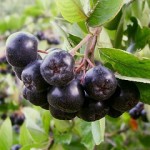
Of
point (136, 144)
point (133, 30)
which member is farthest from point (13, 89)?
point (133, 30)

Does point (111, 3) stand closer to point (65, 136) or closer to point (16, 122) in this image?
point (65, 136)

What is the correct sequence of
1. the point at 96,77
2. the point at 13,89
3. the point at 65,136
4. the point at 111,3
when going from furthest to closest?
the point at 13,89, the point at 65,136, the point at 111,3, the point at 96,77

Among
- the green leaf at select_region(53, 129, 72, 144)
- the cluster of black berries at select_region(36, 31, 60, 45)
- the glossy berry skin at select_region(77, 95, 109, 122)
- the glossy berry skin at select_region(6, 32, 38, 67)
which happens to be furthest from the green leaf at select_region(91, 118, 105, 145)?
the cluster of black berries at select_region(36, 31, 60, 45)

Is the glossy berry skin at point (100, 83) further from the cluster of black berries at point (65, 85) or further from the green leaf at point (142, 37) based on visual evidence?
the green leaf at point (142, 37)

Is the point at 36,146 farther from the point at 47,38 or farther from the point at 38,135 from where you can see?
the point at 47,38

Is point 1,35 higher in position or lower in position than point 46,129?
lower

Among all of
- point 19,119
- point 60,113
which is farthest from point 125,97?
point 19,119
